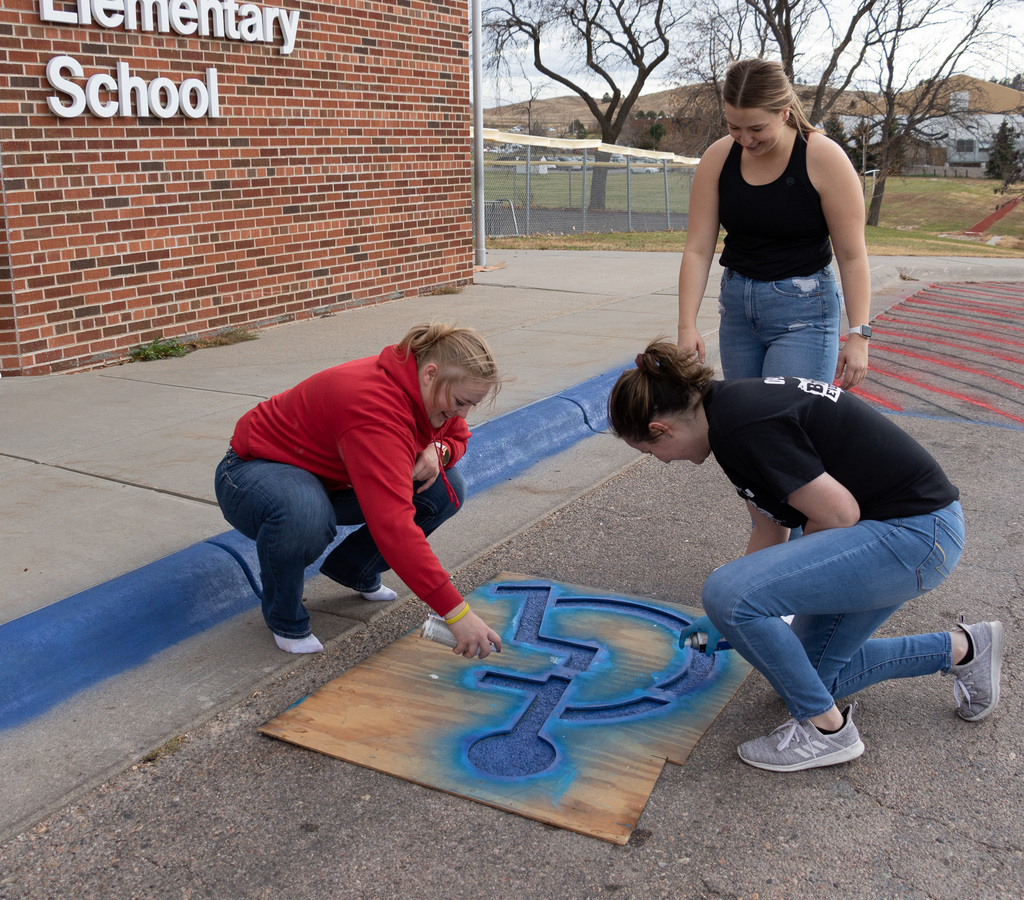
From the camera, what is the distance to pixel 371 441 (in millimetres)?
2824

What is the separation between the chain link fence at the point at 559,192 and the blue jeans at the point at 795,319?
16.1m

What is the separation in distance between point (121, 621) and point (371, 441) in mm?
1062

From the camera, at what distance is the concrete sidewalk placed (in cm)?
284

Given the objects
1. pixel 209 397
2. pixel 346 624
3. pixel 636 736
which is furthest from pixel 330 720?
pixel 209 397

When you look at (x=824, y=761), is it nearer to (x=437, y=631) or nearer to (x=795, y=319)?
(x=437, y=631)

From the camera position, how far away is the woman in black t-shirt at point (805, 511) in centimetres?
254

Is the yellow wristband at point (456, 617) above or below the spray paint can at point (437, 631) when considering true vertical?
above

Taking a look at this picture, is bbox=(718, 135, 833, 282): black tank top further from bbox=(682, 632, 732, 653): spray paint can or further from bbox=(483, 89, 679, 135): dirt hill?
bbox=(483, 89, 679, 135): dirt hill

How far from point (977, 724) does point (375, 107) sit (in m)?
7.79

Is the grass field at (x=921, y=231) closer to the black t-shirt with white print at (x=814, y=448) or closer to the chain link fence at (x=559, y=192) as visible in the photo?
the chain link fence at (x=559, y=192)

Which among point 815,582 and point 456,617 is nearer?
point 815,582

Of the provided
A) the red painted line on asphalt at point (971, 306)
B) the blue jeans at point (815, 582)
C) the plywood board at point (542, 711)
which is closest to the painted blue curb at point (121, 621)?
the plywood board at point (542, 711)

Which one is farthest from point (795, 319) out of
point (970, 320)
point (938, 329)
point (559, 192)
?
point (559, 192)

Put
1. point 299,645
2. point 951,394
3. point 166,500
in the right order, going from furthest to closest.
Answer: point 951,394
point 166,500
point 299,645
